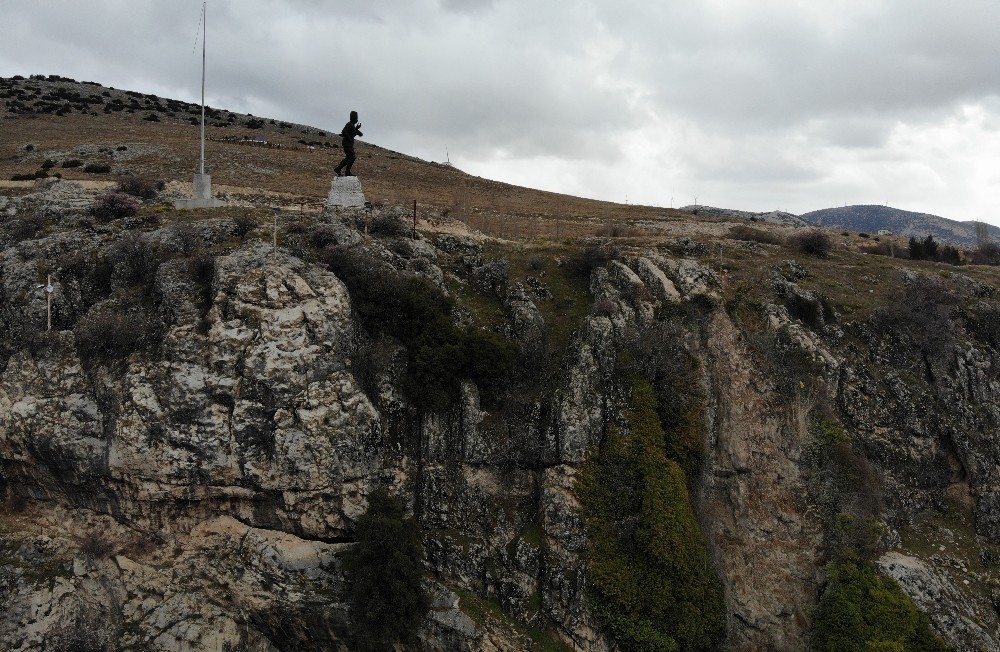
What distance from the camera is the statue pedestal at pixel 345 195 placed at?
27.7m

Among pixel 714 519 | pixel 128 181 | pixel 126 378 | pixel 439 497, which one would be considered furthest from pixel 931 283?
pixel 128 181

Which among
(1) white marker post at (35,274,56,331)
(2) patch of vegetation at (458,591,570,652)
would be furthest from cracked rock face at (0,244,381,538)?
(2) patch of vegetation at (458,591,570,652)

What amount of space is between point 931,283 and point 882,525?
38.5 feet

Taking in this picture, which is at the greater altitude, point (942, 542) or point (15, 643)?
point (942, 542)

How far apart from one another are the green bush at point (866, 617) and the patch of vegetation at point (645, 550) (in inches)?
117

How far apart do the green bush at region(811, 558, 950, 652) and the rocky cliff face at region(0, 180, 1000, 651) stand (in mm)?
493

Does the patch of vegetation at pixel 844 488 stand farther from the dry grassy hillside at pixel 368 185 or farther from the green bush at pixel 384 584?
the green bush at pixel 384 584

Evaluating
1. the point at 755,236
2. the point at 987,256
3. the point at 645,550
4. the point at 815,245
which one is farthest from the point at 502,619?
the point at 987,256

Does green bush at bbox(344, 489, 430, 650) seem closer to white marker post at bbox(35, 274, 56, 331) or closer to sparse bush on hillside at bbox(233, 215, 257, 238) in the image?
sparse bush on hillside at bbox(233, 215, 257, 238)

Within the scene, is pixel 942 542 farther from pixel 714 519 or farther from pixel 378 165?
pixel 378 165

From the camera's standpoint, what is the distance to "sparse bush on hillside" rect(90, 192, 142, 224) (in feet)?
79.2

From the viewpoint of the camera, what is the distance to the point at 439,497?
1911cm

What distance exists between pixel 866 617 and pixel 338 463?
16192mm

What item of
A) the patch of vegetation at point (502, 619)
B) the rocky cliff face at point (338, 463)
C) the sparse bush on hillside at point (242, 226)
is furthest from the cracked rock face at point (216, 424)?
the sparse bush on hillside at point (242, 226)
